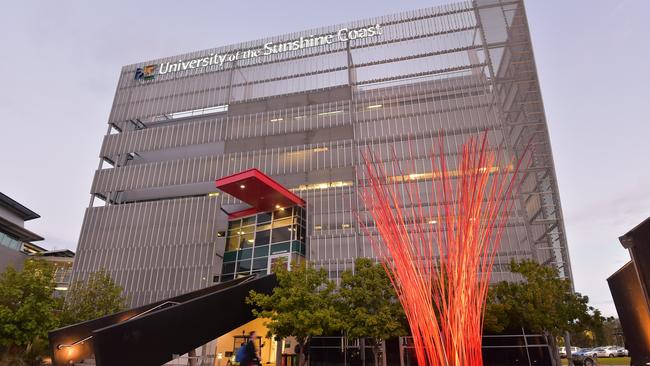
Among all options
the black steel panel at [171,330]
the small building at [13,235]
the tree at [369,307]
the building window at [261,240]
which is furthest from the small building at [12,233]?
the tree at [369,307]

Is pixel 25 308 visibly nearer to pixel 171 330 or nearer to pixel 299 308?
pixel 171 330

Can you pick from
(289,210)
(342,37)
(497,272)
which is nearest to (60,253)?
(289,210)

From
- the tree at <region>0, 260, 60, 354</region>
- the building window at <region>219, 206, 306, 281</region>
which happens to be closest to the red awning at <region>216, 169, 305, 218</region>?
the building window at <region>219, 206, 306, 281</region>

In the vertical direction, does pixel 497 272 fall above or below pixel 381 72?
below

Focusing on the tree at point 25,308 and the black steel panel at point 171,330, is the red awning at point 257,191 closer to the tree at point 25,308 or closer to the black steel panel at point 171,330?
the black steel panel at point 171,330

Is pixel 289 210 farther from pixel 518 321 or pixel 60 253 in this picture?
pixel 60 253

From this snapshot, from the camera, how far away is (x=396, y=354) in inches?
1027

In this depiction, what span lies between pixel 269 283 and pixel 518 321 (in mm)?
13928

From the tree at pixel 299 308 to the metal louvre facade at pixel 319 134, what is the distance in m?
12.1

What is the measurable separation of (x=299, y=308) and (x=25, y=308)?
1524 cm

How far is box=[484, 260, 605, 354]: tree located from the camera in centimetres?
1988

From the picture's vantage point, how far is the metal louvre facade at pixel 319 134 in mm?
34438

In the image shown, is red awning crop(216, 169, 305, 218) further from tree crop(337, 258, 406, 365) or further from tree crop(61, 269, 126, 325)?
tree crop(337, 258, 406, 365)

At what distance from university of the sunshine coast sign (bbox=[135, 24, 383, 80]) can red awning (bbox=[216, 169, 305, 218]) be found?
21601 millimetres
